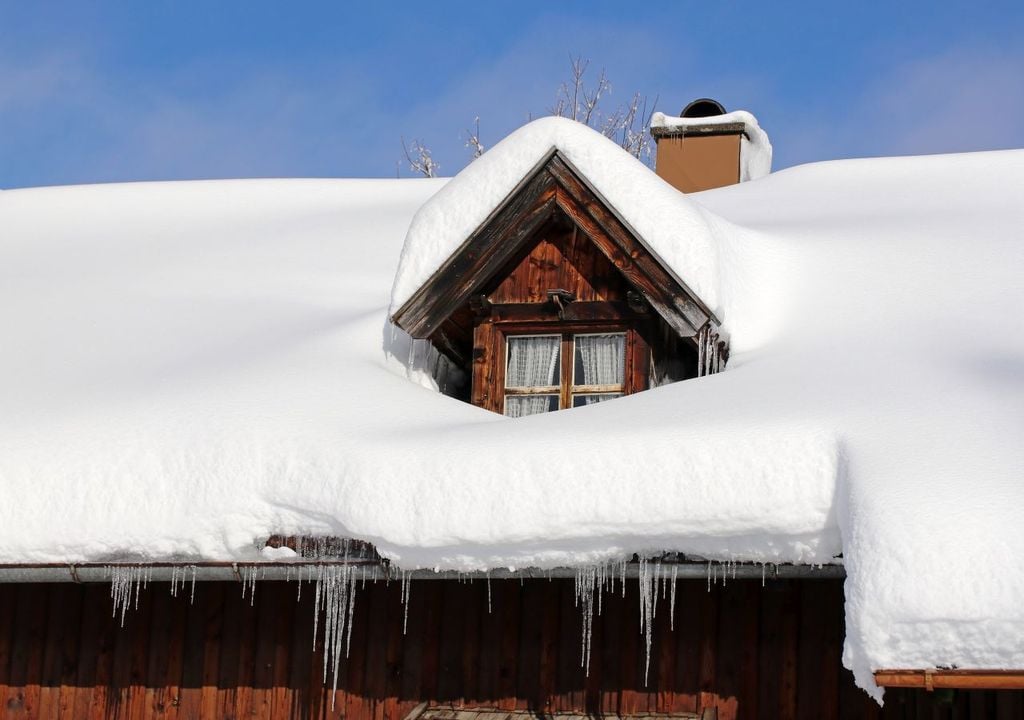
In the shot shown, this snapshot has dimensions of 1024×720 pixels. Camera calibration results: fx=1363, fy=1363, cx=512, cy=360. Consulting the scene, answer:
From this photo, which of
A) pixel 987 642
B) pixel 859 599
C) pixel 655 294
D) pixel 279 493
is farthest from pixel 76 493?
pixel 987 642

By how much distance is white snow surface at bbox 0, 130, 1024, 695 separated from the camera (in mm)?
5016

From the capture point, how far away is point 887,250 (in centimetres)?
816

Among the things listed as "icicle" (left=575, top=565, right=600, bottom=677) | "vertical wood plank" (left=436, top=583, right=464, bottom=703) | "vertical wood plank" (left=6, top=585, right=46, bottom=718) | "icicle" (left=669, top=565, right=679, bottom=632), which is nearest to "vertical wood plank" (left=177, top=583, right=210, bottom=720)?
"vertical wood plank" (left=6, top=585, right=46, bottom=718)

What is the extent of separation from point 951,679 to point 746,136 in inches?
344

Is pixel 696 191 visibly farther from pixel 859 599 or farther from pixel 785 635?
pixel 859 599

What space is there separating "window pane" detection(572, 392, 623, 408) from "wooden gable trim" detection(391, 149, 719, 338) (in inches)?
23.9

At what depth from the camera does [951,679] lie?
484cm

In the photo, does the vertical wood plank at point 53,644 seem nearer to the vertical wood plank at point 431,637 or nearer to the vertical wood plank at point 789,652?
the vertical wood plank at point 431,637

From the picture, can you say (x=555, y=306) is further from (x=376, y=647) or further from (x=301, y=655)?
(x=301, y=655)

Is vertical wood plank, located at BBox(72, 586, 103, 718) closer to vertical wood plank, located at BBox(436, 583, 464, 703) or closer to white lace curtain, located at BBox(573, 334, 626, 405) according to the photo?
vertical wood plank, located at BBox(436, 583, 464, 703)

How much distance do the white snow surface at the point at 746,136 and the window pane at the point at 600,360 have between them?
5616 mm

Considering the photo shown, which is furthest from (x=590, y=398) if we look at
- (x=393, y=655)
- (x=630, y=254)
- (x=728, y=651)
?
(x=393, y=655)

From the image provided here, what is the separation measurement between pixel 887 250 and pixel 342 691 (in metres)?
4.09

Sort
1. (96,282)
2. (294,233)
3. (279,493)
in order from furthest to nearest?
(294,233), (96,282), (279,493)
